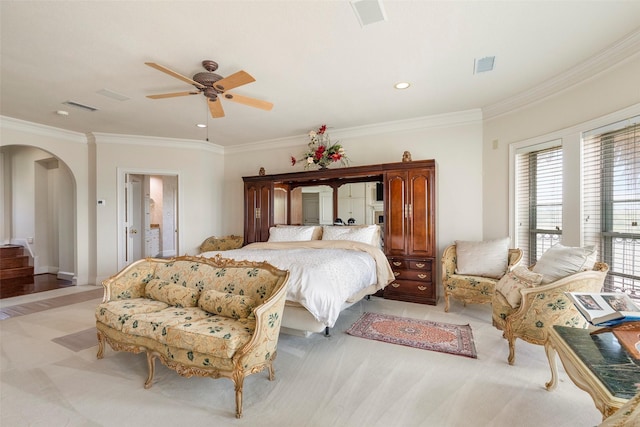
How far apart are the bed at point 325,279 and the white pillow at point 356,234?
0.66 ft

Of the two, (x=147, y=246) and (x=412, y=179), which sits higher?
(x=412, y=179)

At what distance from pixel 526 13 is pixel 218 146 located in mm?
5432

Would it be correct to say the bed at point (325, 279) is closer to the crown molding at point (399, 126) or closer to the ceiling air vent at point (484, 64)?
the crown molding at point (399, 126)

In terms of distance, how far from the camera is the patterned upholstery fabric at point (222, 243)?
18.9ft

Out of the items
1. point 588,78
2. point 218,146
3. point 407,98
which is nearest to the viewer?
point 588,78

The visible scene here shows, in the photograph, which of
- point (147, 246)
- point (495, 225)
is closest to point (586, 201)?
point (495, 225)

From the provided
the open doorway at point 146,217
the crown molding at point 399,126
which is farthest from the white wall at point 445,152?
the open doorway at point 146,217

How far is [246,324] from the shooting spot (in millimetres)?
2072

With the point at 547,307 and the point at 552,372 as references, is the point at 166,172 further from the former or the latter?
the point at 552,372

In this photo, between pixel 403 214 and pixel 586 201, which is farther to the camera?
pixel 403 214

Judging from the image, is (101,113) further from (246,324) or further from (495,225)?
(495,225)

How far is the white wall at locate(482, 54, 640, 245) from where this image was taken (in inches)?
103

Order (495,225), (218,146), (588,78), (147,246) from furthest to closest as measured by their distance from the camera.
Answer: (147,246)
(218,146)
(495,225)
(588,78)

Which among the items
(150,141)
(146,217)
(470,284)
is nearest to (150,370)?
(470,284)
